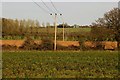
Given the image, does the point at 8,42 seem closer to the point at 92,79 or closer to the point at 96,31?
the point at 96,31

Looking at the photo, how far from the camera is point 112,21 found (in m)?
50.7

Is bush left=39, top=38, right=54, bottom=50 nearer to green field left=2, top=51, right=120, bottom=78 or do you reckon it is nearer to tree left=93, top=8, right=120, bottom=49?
tree left=93, top=8, right=120, bottom=49

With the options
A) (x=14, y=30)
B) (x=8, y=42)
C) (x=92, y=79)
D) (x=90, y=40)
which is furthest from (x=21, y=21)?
(x=92, y=79)

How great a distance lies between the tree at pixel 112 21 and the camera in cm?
4997

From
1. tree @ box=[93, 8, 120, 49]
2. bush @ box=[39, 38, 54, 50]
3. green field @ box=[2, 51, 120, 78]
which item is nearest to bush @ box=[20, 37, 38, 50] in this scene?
bush @ box=[39, 38, 54, 50]

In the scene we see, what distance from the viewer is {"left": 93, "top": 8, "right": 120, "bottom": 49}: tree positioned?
50.0 meters

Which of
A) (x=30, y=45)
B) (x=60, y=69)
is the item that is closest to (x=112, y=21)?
(x=30, y=45)

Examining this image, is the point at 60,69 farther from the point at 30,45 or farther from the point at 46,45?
the point at 30,45

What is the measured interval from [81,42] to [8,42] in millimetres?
15035

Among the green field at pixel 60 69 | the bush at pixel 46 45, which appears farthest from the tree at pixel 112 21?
the green field at pixel 60 69

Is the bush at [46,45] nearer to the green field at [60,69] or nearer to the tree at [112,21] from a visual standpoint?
the tree at [112,21]

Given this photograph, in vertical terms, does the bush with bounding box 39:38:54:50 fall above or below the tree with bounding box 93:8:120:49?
below

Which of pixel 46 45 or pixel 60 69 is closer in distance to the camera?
pixel 60 69

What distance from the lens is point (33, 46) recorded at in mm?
49062
